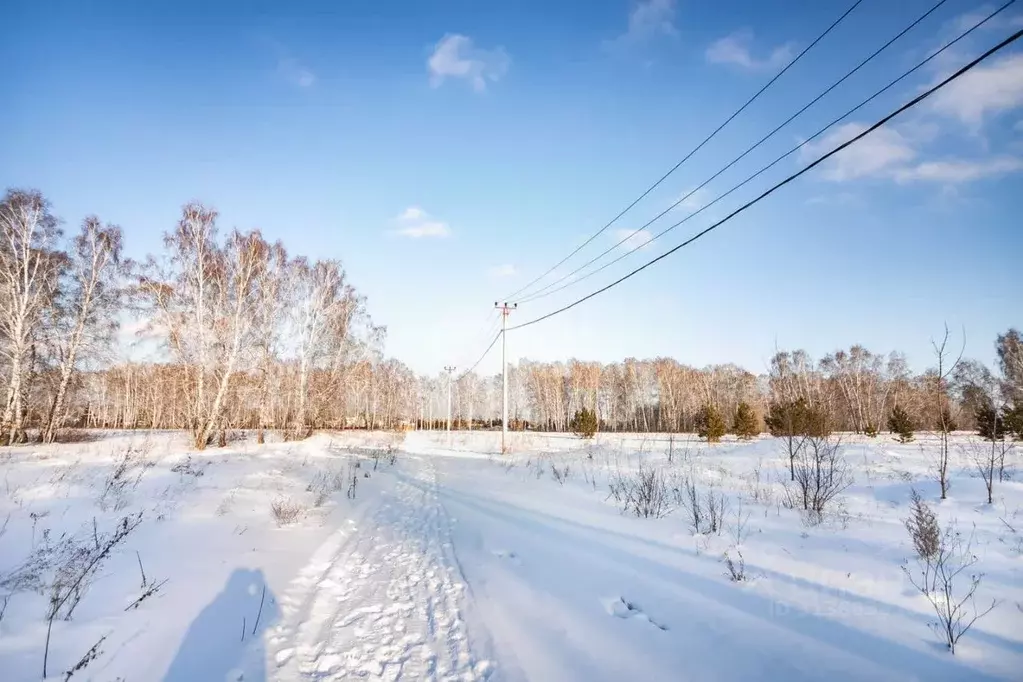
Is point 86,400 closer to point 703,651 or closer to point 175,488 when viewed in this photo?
point 175,488

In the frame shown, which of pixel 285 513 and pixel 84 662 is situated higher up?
pixel 84 662

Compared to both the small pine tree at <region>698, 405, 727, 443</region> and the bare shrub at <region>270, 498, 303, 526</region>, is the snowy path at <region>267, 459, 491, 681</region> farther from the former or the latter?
the small pine tree at <region>698, 405, 727, 443</region>

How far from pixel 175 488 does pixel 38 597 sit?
586 centimetres

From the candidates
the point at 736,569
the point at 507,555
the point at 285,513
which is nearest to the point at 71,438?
the point at 285,513

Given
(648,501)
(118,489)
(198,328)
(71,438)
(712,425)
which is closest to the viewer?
(118,489)

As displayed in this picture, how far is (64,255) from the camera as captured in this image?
60.3ft

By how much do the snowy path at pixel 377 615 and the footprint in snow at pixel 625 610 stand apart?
1380 mm

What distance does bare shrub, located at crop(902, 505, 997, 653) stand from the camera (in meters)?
3.38

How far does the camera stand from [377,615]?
13.2 ft

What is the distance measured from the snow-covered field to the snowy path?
24 millimetres

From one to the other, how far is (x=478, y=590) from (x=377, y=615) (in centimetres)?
109

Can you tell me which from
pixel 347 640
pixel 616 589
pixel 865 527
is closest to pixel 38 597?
pixel 347 640

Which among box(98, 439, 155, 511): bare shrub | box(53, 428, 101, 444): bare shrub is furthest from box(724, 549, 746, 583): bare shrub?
box(53, 428, 101, 444): bare shrub

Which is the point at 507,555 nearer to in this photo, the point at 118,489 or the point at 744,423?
the point at 118,489
